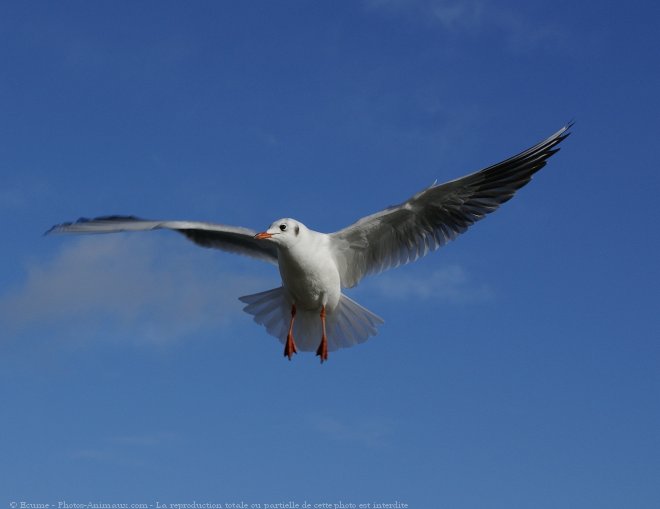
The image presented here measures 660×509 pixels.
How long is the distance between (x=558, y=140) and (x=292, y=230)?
2552mm

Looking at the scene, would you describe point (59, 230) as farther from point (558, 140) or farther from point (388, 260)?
point (558, 140)

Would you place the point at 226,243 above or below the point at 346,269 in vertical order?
above

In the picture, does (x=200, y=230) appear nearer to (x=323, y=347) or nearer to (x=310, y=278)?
(x=310, y=278)

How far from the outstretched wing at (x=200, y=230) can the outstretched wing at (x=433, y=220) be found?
0.94 metres

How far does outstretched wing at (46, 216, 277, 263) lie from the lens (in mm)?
9625

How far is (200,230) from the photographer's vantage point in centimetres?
1052

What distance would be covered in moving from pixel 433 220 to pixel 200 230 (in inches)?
94.4

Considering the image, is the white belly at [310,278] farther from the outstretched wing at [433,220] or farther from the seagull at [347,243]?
the outstretched wing at [433,220]

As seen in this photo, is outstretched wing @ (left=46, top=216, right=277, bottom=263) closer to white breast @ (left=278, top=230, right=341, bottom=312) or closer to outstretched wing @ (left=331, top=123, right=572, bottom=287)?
white breast @ (left=278, top=230, right=341, bottom=312)

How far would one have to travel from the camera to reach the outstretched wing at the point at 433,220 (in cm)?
940

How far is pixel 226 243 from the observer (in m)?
10.5

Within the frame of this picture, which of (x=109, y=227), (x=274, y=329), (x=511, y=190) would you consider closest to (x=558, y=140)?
(x=511, y=190)

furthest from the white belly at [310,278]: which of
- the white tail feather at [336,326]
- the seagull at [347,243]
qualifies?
the white tail feather at [336,326]

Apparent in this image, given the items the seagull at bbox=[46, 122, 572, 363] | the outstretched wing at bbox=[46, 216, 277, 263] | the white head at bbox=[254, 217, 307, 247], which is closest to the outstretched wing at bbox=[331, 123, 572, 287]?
the seagull at bbox=[46, 122, 572, 363]
